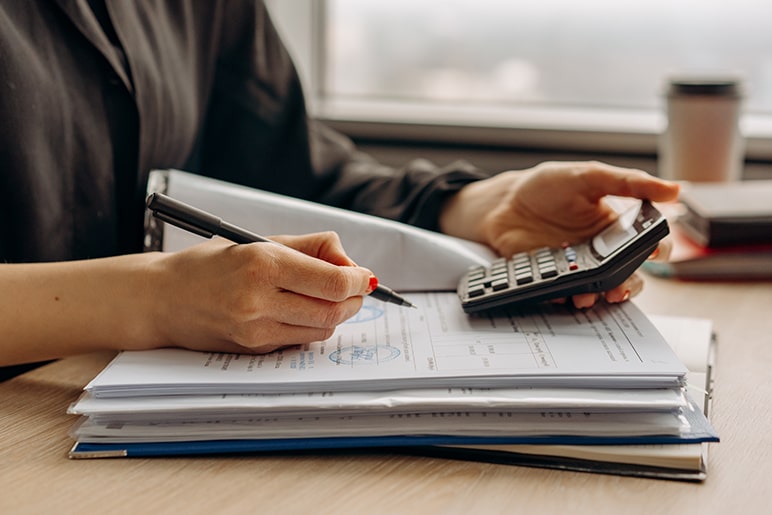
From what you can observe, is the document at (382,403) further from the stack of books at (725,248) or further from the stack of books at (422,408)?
the stack of books at (725,248)

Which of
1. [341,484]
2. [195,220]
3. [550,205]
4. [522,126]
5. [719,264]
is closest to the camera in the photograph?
[341,484]

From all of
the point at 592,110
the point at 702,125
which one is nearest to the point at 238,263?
the point at 702,125

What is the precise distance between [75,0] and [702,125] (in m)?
0.84

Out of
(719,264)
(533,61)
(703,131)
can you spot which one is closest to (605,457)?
(719,264)

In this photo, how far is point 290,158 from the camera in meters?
1.08

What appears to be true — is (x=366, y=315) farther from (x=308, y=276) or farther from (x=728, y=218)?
(x=728, y=218)

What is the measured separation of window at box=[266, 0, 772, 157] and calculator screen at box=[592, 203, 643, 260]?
67 centimetres

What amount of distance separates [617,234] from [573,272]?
81 mm

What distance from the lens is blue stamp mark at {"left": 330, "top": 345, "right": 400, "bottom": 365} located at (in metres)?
0.59

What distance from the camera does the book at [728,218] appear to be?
1.01m

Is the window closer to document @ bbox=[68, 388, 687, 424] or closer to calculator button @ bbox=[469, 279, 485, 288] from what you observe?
calculator button @ bbox=[469, 279, 485, 288]

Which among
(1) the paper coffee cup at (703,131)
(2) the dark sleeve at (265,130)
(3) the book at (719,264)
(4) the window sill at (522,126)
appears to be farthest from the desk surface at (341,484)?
(4) the window sill at (522,126)

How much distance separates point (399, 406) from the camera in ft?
1.76

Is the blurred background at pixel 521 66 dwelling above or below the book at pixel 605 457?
above
